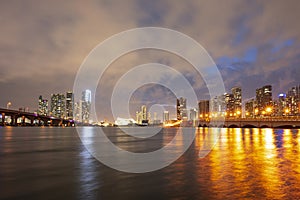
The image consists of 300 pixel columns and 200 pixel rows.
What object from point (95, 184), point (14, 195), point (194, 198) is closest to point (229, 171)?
point (194, 198)

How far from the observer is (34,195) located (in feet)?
34.5

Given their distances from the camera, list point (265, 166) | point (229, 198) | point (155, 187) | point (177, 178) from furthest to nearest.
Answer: point (265, 166) → point (177, 178) → point (155, 187) → point (229, 198)

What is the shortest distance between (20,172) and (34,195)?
22.0ft

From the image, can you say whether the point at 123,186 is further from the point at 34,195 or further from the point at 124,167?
the point at 124,167

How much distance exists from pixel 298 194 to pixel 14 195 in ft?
38.5

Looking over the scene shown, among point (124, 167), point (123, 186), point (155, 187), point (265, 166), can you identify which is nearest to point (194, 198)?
point (155, 187)

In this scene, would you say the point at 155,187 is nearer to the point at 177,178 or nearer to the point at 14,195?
the point at 177,178

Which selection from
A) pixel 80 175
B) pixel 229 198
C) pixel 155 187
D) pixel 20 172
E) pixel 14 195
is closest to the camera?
pixel 229 198

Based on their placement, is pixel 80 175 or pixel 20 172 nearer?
pixel 80 175

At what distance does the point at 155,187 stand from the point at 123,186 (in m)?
1.54

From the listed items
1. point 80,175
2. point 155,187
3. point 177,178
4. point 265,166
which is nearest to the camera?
point 155,187

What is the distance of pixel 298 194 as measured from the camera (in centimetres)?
1034

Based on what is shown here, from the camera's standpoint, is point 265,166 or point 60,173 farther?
point 265,166

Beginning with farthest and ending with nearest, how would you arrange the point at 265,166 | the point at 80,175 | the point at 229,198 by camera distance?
1. the point at 265,166
2. the point at 80,175
3. the point at 229,198
